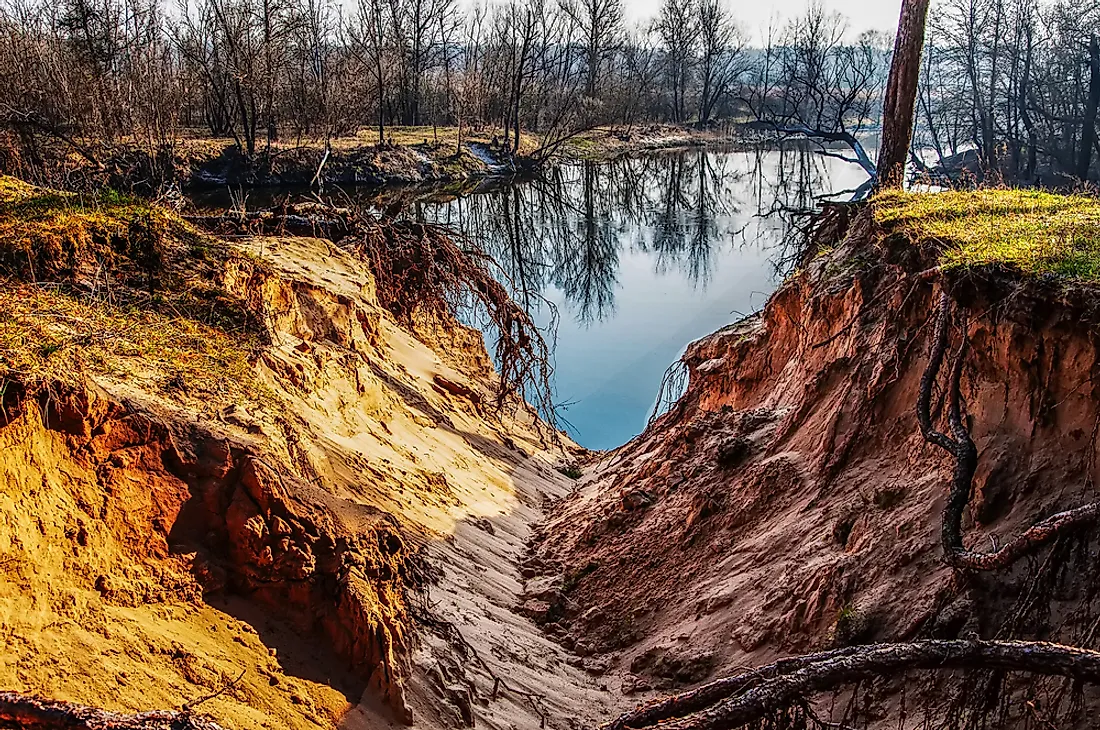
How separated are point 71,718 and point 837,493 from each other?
16.9 feet

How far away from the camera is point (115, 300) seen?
612 centimetres

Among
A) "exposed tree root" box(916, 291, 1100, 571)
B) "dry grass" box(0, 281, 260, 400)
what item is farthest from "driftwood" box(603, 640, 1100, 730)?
"dry grass" box(0, 281, 260, 400)

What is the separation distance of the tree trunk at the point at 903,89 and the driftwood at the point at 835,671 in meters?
9.68

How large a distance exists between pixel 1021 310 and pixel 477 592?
4.40 m

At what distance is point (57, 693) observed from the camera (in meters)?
3.11

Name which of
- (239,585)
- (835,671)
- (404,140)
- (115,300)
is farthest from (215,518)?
(404,140)

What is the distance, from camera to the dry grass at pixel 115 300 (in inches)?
190

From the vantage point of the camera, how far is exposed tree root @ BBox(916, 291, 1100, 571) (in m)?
3.66

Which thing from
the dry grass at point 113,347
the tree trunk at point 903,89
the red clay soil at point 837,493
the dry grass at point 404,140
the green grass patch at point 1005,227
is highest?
the dry grass at point 404,140

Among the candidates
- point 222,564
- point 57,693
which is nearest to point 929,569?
point 222,564

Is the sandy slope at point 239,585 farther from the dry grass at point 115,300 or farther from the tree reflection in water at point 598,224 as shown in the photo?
the tree reflection in water at point 598,224

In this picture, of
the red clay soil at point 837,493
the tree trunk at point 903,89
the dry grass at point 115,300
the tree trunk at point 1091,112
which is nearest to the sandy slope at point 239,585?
the dry grass at point 115,300

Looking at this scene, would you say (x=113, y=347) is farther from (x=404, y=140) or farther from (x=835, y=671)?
(x=404, y=140)

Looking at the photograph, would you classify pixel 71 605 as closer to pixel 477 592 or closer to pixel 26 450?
pixel 26 450
